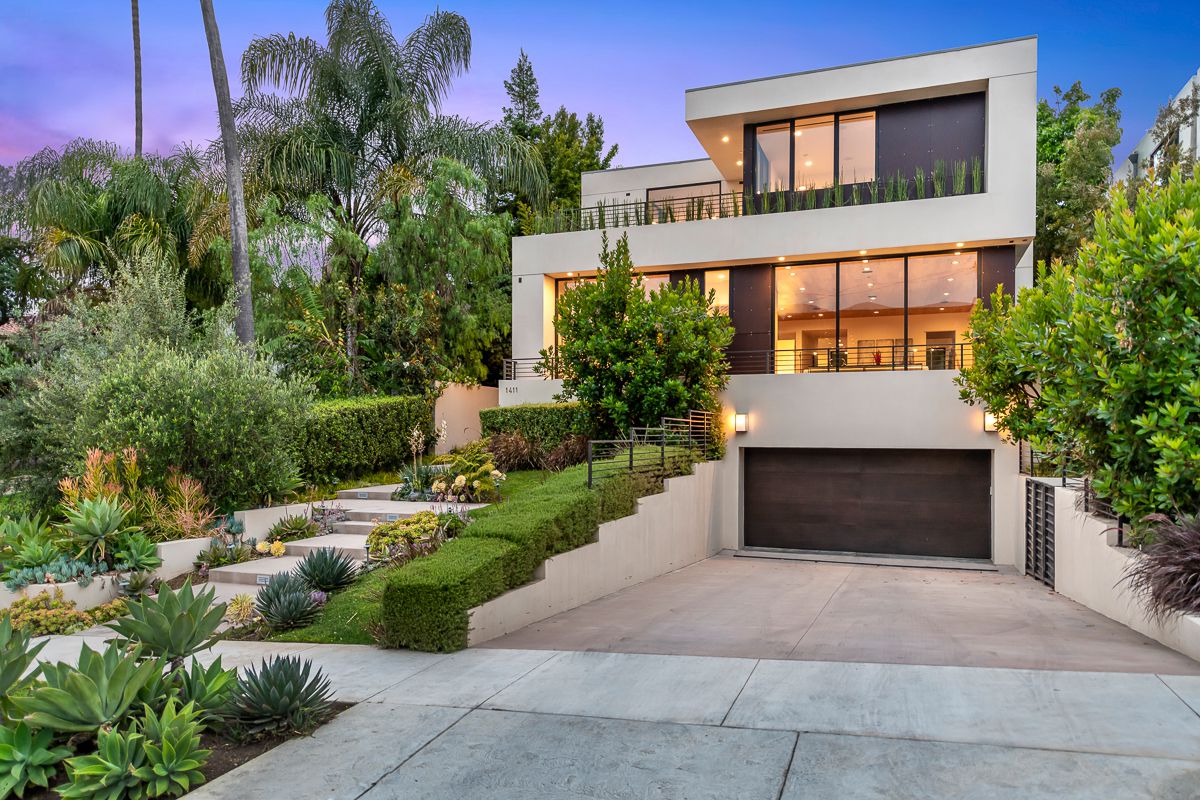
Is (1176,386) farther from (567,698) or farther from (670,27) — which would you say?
(670,27)

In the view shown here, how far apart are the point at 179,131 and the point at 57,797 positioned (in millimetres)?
24310

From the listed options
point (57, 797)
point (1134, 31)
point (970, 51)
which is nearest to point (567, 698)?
point (57, 797)

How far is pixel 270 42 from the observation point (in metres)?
21.0

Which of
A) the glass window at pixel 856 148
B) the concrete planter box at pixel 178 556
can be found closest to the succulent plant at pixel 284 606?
the concrete planter box at pixel 178 556

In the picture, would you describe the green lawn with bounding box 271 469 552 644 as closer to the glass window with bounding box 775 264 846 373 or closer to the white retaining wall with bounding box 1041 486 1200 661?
the white retaining wall with bounding box 1041 486 1200 661

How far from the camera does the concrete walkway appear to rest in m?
3.76

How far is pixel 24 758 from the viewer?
12.7ft

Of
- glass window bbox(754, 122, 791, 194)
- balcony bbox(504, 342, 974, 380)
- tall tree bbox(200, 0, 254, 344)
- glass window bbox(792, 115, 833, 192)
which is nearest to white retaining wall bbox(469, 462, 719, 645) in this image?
balcony bbox(504, 342, 974, 380)

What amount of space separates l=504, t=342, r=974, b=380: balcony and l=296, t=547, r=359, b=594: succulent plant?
24.7 feet

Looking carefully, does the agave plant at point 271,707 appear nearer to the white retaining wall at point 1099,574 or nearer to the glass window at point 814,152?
the white retaining wall at point 1099,574

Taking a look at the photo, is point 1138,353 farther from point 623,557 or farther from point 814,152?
point 814,152

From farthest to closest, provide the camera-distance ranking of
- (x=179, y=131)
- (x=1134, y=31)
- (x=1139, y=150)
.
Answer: (x=1139, y=150) → (x=1134, y=31) → (x=179, y=131)

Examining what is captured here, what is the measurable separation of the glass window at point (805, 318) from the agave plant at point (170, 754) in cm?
1458

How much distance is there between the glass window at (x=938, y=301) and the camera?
16375 mm
